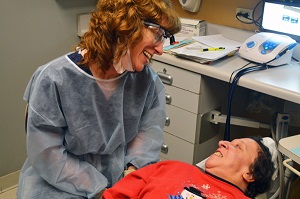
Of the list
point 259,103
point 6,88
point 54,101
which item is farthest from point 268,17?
point 6,88

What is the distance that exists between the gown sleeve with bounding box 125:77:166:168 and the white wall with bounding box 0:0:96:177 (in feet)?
3.55

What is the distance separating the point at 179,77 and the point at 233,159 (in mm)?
764

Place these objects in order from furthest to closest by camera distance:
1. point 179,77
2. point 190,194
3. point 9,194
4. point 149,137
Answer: point 9,194
point 179,77
point 149,137
point 190,194

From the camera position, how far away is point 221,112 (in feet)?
7.30

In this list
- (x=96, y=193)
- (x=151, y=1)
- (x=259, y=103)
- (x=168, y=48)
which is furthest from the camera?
(x=259, y=103)

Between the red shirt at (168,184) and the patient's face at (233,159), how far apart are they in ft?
0.12

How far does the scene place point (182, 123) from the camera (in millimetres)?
2139

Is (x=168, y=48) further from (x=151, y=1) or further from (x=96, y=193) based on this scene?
(x=96, y=193)

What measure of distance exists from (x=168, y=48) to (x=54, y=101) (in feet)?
3.44

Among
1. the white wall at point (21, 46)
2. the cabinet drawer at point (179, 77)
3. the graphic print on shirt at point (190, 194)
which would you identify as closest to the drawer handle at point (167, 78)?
the cabinet drawer at point (179, 77)

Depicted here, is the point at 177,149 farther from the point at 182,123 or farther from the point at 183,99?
Answer: the point at 183,99

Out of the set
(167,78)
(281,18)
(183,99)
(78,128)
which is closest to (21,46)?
(167,78)

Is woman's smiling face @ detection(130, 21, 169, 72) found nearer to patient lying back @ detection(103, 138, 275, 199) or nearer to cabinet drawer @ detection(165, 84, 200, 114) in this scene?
patient lying back @ detection(103, 138, 275, 199)

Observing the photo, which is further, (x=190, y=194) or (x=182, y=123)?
(x=182, y=123)
